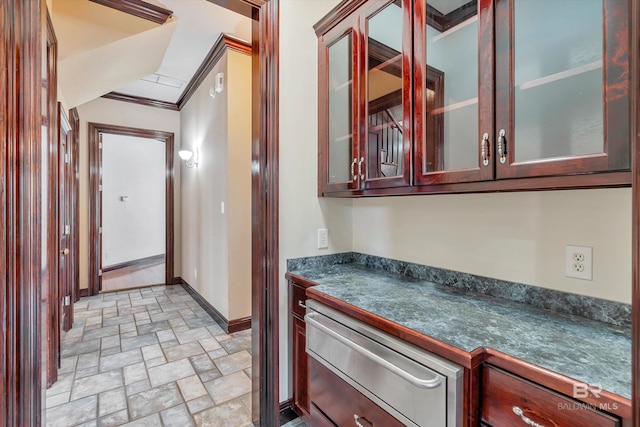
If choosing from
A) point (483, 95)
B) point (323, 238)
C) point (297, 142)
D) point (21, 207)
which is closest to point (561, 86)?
point (483, 95)

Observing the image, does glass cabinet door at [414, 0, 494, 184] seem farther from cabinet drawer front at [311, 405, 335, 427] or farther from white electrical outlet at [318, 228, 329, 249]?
cabinet drawer front at [311, 405, 335, 427]

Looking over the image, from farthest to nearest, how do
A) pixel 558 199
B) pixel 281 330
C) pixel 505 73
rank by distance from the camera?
pixel 281 330 → pixel 558 199 → pixel 505 73

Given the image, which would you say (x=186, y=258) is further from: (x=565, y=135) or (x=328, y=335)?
(x=565, y=135)

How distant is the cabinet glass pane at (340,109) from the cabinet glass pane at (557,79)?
85cm

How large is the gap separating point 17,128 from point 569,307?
84.9 inches

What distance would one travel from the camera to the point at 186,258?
443 centimetres

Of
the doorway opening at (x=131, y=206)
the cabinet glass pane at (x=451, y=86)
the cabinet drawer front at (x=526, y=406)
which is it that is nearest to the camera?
the cabinet drawer front at (x=526, y=406)

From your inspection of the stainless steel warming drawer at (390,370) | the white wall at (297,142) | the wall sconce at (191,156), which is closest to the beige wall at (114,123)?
the wall sconce at (191,156)

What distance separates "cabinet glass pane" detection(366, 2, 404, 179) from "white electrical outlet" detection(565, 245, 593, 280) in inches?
28.8

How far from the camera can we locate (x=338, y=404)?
1.29 metres

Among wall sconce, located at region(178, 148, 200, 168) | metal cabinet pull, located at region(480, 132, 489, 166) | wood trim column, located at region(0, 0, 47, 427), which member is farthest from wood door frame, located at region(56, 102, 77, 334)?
metal cabinet pull, located at region(480, 132, 489, 166)

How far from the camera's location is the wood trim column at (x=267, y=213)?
65.4 inches

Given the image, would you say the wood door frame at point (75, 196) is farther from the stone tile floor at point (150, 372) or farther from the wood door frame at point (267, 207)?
the wood door frame at point (267, 207)

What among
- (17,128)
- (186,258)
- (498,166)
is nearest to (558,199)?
(498,166)
